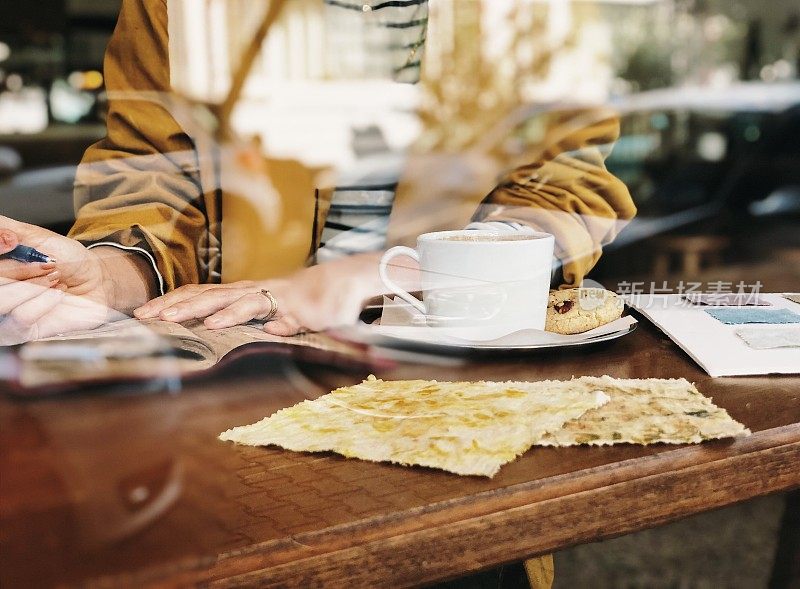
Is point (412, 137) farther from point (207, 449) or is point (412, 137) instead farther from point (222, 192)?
point (207, 449)

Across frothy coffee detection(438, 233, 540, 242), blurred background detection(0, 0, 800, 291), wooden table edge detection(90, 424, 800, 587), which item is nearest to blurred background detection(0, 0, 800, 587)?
blurred background detection(0, 0, 800, 291)

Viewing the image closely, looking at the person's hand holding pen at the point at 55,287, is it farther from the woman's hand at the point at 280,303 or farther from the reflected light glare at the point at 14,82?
the reflected light glare at the point at 14,82

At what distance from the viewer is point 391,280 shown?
0.40 meters

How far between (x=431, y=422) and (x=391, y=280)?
0.14 metres

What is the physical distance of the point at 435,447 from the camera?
0.84 feet

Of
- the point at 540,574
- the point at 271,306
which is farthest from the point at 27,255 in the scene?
the point at 540,574

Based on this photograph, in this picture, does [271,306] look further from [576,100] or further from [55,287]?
[576,100]

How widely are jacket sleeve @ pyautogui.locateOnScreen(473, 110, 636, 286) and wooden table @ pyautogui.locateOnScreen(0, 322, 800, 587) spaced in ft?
0.61

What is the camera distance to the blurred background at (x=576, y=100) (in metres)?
0.69

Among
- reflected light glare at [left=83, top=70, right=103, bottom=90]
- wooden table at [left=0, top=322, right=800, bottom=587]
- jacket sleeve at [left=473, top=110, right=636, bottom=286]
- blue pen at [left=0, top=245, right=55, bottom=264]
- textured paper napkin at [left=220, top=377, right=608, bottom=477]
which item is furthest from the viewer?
reflected light glare at [left=83, top=70, right=103, bottom=90]

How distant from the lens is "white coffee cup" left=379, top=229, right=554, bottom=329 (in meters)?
0.35

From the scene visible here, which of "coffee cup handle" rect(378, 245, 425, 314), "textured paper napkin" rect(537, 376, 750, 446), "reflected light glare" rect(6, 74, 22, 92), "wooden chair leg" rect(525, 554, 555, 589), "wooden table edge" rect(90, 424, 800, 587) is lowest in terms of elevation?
"wooden chair leg" rect(525, 554, 555, 589)

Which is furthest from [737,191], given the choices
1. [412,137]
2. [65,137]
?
[65,137]

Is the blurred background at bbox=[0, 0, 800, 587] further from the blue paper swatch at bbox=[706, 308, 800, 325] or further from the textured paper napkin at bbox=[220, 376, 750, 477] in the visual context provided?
the textured paper napkin at bbox=[220, 376, 750, 477]
